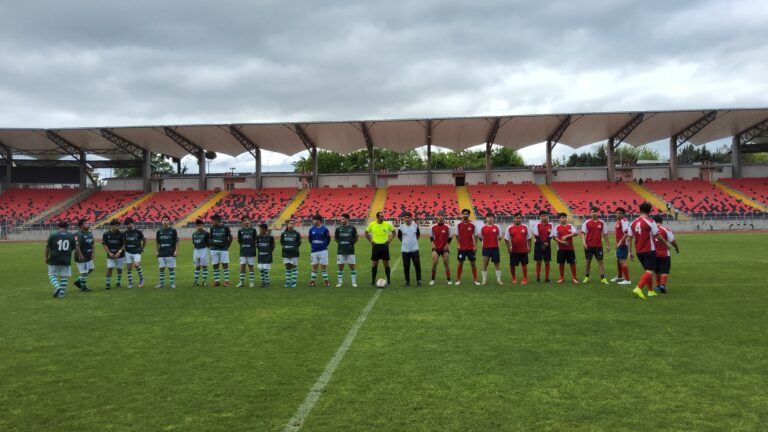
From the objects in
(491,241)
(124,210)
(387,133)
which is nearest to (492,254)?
(491,241)

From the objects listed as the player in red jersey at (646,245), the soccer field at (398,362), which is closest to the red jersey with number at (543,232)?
the soccer field at (398,362)

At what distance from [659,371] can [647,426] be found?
148 cm

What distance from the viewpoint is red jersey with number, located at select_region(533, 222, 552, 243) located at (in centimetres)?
1137

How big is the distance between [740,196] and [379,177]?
3271 cm

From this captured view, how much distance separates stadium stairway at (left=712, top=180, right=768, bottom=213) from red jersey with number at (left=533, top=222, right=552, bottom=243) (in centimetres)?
3718

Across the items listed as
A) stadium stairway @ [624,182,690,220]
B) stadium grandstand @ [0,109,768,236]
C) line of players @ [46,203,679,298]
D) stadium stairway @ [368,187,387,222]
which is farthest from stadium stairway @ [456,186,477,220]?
line of players @ [46,203,679,298]

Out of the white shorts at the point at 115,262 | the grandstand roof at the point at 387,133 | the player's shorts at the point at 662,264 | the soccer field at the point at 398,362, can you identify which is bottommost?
the soccer field at the point at 398,362

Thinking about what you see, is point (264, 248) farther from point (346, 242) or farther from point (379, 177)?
point (379, 177)

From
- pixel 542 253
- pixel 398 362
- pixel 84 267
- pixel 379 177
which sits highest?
pixel 379 177

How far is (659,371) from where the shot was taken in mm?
4887

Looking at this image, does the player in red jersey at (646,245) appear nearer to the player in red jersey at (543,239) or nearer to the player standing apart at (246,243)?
the player in red jersey at (543,239)

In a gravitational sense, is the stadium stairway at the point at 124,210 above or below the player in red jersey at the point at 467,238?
above

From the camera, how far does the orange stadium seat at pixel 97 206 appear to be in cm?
4294

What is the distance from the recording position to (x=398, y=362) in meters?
5.32
